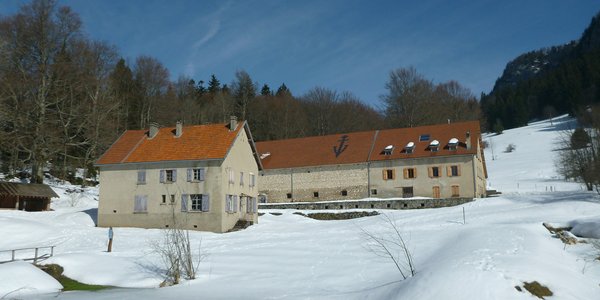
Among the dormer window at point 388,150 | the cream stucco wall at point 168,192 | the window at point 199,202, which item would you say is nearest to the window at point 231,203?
the cream stucco wall at point 168,192

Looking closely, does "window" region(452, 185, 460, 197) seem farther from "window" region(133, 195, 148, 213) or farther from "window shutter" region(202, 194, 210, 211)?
"window" region(133, 195, 148, 213)

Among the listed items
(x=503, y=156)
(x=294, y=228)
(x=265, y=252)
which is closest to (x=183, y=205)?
(x=294, y=228)

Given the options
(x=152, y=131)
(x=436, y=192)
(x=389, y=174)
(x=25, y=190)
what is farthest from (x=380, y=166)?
(x=25, y=190)

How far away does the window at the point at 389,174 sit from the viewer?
1994 inches

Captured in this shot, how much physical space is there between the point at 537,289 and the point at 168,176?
3126 centimetres

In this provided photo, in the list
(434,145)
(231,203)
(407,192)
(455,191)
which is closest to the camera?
(231,203)

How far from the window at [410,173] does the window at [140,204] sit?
24.7 meters

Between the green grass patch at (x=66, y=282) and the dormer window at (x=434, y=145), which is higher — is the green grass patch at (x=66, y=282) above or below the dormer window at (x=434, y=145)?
below

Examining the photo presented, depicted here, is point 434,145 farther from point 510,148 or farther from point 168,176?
point 510,148

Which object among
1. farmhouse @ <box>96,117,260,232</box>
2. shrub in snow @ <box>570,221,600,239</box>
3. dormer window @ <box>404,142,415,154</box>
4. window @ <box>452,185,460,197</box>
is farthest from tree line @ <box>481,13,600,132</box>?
shrub in snow @ <box>570,221,600,239</box>

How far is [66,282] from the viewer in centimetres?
2358

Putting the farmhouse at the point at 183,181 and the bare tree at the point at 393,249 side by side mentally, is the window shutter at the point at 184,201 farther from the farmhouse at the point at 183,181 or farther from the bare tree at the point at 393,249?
the bare tree at the point at 393,249

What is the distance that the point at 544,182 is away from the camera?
7062 cm

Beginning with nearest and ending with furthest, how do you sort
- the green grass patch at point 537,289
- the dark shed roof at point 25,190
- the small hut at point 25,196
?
1. the green grass patch at point 537,289
2. the dark shed roof at point 25,190
3. the small hut at point 25,196
